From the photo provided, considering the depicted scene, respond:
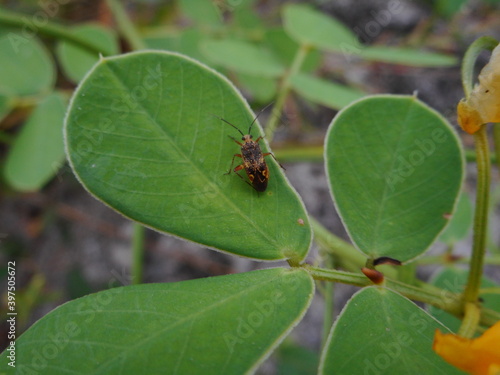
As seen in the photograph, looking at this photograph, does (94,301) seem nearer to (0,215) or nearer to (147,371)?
(147,371)

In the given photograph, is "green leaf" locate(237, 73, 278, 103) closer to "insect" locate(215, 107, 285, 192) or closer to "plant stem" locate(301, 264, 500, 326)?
"insect" locate(215, 107, 285, 192)

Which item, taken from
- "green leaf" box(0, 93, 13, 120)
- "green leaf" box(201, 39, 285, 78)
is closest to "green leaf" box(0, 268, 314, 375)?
"green leaf" box(201, 39, 285, 78)

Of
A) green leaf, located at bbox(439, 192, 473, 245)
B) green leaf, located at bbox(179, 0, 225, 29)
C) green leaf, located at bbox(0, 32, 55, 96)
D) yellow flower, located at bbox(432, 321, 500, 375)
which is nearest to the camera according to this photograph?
yellow flower, located at bbox(432, 321, 500, 375)

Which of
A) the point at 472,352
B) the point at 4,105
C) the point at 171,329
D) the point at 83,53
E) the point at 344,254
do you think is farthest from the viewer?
the point at 83,53

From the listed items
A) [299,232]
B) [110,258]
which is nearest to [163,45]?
[110,258]

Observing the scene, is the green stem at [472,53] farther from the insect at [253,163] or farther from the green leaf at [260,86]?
the green leaf at [260,86]

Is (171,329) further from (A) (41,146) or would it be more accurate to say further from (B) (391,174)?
(A) (41,146)

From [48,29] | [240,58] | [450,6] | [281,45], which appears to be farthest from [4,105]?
[450,6]
